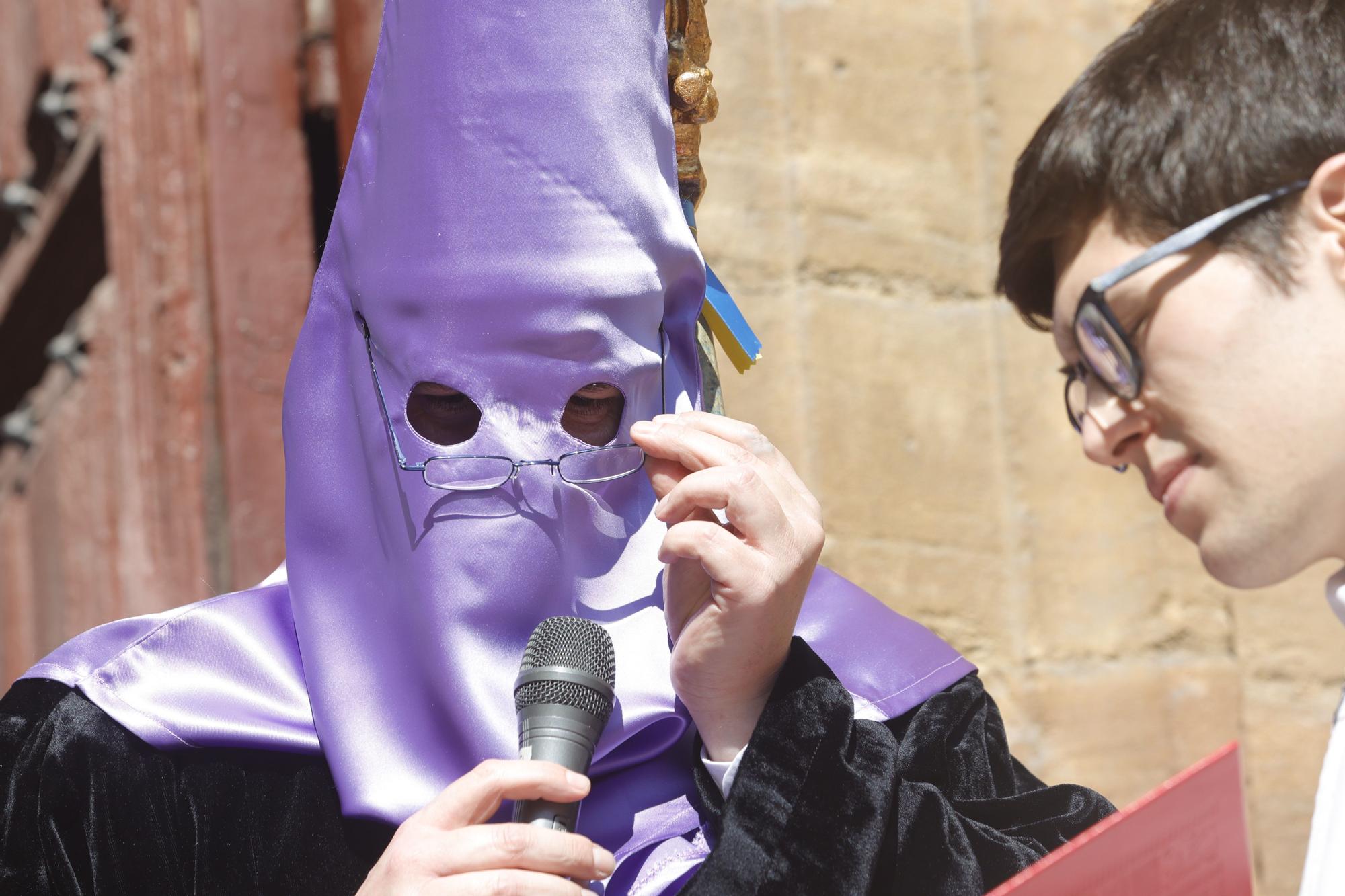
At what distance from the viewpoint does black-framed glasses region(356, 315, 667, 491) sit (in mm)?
1705

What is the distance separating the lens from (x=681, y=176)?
1950 millimetres

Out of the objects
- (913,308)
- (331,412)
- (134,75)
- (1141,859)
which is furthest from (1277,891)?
(134,75)

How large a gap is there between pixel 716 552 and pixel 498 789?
1.18 ft

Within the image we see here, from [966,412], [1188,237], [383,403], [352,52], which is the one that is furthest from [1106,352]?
[352,52]

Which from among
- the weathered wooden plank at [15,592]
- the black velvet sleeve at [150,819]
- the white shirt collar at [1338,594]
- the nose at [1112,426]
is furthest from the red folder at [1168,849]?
the weathered wooden plank at [15,592]

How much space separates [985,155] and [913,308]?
456 mm

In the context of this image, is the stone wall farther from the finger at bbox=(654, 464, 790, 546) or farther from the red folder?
the red folder

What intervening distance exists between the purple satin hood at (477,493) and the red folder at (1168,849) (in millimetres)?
552

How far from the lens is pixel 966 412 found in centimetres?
336

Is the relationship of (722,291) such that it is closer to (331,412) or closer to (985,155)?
(331,412)

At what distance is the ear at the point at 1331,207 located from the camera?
1.24 metres

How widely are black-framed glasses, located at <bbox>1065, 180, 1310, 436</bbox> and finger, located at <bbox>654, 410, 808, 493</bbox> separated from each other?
1.19ft

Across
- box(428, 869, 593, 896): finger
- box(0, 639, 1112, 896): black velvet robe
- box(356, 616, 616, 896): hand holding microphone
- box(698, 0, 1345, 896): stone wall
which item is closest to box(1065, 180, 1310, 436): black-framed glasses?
box(0, 639, 1112, 896): black velvet robe

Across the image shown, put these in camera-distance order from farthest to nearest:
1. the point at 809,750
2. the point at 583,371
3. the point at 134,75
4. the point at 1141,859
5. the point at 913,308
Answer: the point at 134,75 < the point at 913,308 < the point at 583,371 < the point at 809,750 < the point at 1141,859
